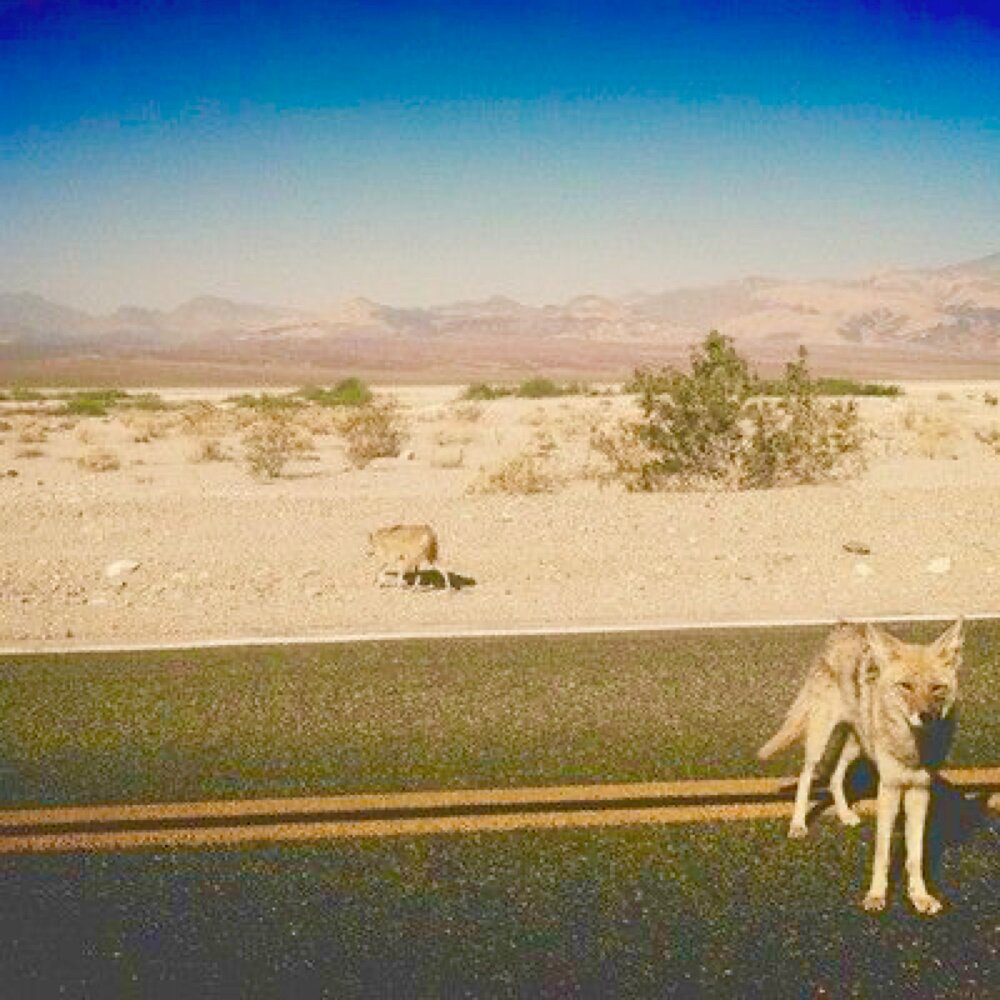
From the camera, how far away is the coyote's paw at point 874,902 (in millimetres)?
3951

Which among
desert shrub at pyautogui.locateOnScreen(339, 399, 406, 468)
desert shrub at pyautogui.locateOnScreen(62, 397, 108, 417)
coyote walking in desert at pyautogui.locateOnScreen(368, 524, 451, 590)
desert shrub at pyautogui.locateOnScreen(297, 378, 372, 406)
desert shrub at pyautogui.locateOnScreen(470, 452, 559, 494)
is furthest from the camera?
desert shrub at pyautogui.locateOnScreen(297, 378, 372, 406)

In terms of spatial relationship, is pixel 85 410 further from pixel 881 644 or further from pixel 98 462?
pixel 881 644

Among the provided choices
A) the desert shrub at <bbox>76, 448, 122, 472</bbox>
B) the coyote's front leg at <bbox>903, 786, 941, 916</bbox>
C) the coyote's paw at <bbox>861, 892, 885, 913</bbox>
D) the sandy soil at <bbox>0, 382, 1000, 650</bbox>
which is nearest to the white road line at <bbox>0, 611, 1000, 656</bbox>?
the sandy soil at <bbox>0, 382, 1000, 650</bbox>

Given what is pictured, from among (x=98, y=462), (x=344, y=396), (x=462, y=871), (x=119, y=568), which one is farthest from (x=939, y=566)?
(x=344, y=396)

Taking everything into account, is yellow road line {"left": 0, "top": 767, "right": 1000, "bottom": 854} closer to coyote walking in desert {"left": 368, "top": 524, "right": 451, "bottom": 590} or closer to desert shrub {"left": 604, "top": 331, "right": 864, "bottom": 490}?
coyote walking in desert {"left": 368, "top": 524, "right": 451, "bottom": 590}

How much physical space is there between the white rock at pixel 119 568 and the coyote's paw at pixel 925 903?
8.75 m

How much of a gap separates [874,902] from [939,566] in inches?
291

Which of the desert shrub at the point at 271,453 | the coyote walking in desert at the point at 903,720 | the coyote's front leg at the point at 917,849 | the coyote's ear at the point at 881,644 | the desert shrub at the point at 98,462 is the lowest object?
the desert shrub at the point at 98,462

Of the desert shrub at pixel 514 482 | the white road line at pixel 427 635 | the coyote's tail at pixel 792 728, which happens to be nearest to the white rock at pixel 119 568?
the white road line at pixel 427 635

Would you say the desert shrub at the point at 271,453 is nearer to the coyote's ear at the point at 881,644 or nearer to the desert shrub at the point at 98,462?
the desert shrub at the point at 98,462

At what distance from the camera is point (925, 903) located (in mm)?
3955

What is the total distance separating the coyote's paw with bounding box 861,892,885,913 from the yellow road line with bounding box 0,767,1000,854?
29.5 inches

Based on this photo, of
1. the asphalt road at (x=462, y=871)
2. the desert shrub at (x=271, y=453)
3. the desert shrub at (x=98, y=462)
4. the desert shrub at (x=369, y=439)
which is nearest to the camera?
the asphalt road at (x=462, y=871)

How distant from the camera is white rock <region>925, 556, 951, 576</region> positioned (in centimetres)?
1049
